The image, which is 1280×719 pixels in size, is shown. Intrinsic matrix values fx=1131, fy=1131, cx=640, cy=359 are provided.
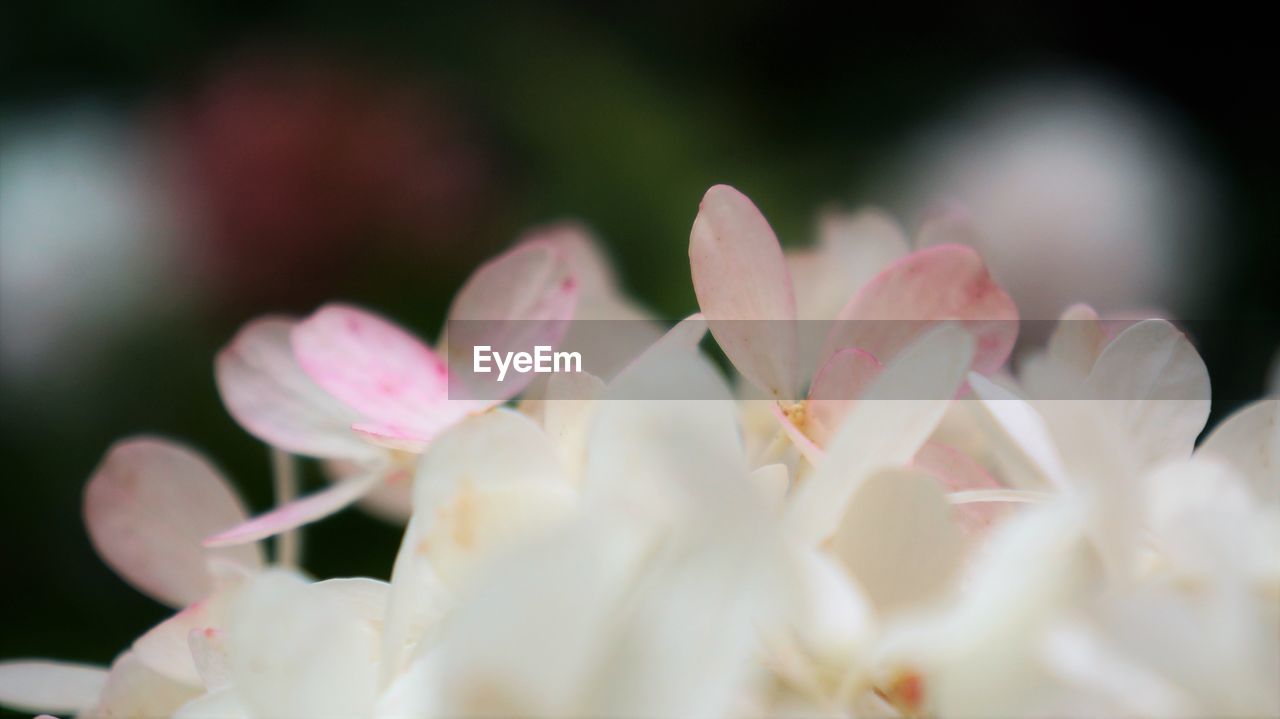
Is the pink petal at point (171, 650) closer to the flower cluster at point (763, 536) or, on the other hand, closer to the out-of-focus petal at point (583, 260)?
the flower cluster at point (763, 536)

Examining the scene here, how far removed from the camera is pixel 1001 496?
0.15m

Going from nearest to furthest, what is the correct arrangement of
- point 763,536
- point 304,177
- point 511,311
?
point 763,536
point 511,311
point 304,177

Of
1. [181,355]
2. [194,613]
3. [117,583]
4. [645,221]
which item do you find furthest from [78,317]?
[194,613]

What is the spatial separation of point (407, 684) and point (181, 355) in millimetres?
641

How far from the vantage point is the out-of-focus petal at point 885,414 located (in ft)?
0.46

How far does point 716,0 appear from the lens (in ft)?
3.92

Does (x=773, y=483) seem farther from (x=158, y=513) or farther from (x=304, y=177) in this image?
(x=304, y=177)

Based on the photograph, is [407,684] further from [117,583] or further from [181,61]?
[181,61]

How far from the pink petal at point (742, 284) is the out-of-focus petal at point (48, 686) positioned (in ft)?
0.38

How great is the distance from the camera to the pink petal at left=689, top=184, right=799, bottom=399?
179 millimetres

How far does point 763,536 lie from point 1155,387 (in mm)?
93

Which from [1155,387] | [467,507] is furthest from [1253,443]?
[467,507]

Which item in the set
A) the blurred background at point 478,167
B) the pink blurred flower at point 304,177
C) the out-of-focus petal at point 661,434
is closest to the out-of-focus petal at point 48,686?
the out-of-focus petal at point 661,434

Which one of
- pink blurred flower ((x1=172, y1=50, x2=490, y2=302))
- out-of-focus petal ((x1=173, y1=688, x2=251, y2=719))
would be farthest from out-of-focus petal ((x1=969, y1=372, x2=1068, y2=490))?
pink blurred flower ((x1=172, y1=50, x2=490, y2=302))
